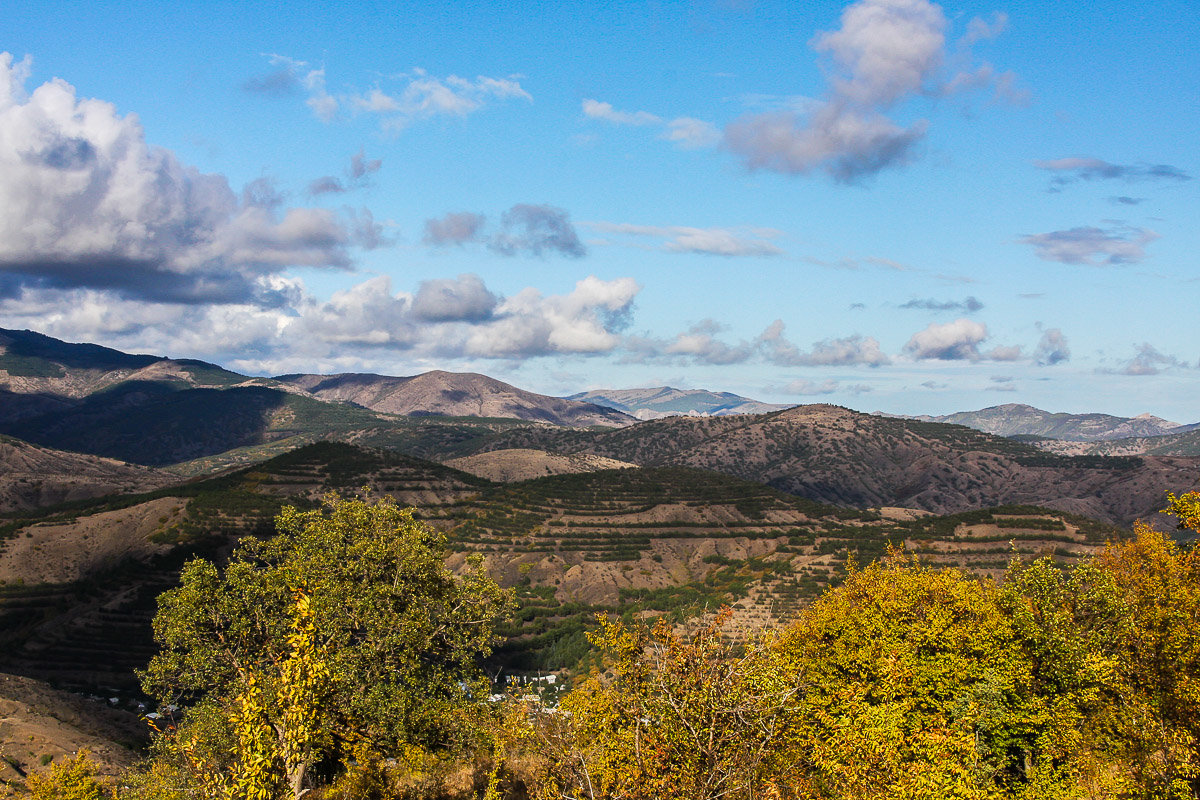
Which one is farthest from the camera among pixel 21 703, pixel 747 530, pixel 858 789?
pixel 747 530

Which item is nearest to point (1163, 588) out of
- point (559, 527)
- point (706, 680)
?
point (706, 680)

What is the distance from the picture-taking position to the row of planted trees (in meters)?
25.2

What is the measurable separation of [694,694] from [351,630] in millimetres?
23099

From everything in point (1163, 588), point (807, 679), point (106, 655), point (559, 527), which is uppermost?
point (1163, 588)

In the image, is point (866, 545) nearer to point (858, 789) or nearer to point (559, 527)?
point (559, 527)

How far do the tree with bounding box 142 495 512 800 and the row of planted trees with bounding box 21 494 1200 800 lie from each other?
126mm

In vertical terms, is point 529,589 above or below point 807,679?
below

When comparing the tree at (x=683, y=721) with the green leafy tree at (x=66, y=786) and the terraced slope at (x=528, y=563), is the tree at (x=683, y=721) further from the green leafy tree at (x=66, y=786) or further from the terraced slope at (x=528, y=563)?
the terraced slope at (x=528, y=563)

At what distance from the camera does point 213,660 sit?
121ft

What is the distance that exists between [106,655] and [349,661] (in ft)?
376

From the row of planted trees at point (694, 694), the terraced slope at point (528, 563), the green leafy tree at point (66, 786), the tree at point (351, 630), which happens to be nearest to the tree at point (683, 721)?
the row of planted trees at point (694, 694)

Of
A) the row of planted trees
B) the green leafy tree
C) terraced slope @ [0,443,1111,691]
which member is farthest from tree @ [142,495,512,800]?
terraced slope @ [0,443,1111,691]

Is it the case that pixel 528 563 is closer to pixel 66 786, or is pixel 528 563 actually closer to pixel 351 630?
pixel 351 630

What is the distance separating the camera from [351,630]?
130ft
